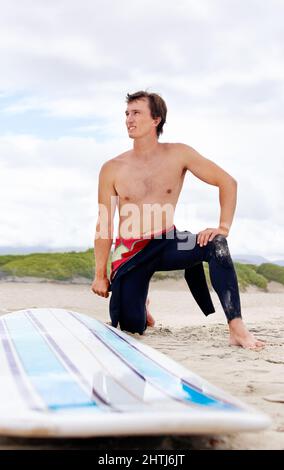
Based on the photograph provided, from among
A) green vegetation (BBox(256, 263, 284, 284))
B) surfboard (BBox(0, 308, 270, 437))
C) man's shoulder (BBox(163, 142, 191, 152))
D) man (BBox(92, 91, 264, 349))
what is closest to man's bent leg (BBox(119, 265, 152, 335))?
man (BBox(92, 91, 264, 349))

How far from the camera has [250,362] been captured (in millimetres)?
3180

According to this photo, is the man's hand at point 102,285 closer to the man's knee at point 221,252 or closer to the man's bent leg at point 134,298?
the man's bent leg at point 134,298

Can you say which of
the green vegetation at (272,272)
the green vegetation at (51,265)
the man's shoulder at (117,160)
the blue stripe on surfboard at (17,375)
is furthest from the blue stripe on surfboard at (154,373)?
the green vegetation at (272,272)

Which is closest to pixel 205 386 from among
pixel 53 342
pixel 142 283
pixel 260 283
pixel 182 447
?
pixel 182 447

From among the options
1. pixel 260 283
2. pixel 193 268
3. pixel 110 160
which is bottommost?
pixel 260 283

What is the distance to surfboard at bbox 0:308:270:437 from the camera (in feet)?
5.05

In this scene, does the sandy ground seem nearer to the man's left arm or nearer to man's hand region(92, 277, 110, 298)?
man's hand region(92, 277, 110, 298)

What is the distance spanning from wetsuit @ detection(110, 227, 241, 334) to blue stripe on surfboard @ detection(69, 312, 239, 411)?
0.85 metres

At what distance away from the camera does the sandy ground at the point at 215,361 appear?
1.78 meters

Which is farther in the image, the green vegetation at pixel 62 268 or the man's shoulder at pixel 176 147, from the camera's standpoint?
the green vegetation at pixel 62 268

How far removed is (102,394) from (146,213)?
2.36 meters

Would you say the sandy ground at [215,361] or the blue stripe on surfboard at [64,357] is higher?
the blue stripe on surfboard at [64,357]

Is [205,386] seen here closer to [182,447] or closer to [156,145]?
[182,447]
